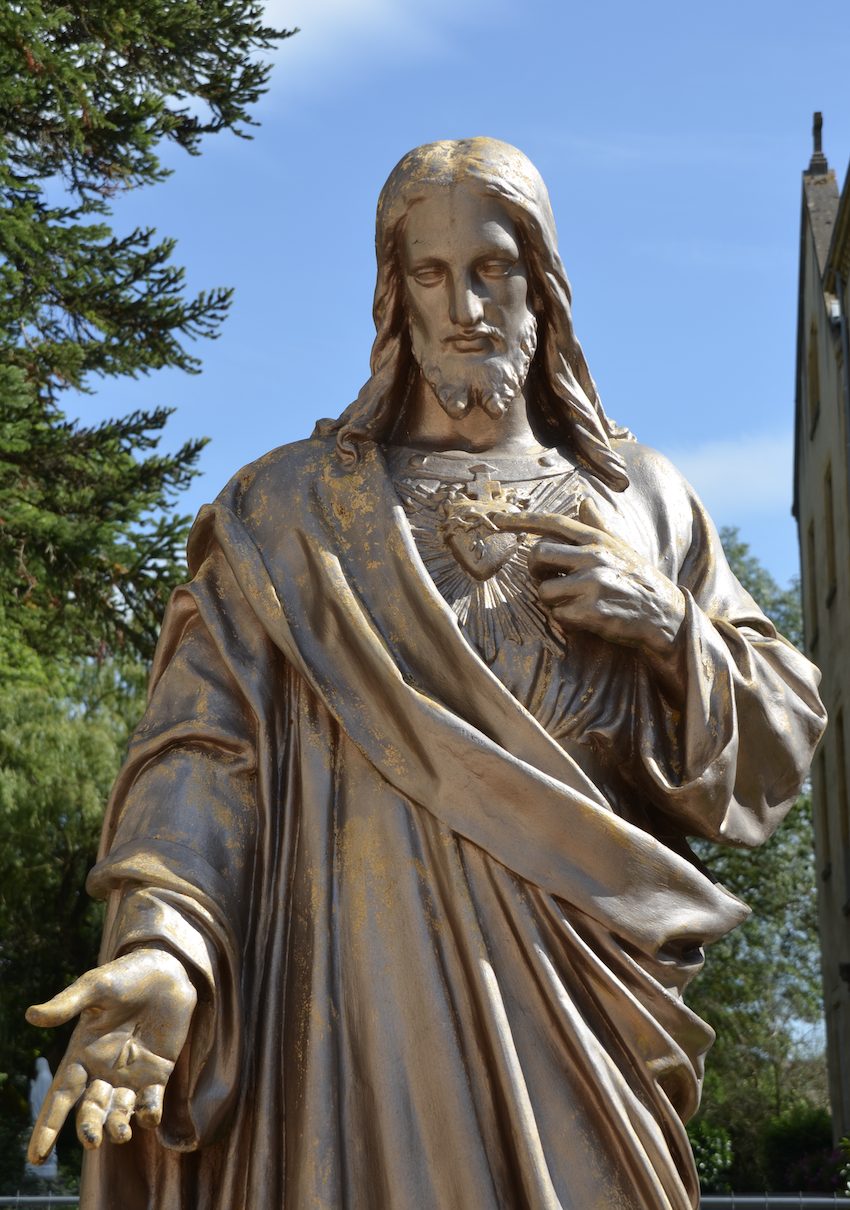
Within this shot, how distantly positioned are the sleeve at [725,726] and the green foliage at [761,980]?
90.6ft

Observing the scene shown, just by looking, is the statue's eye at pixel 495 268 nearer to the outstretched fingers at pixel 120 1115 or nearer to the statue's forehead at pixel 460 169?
the statue's forehead at pixel 460 169

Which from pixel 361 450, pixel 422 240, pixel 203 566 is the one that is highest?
pixel 422 240

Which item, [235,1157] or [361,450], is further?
[361,450]

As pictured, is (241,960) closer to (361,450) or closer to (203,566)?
(203,566)

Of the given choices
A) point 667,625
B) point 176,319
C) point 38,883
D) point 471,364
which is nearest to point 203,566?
point 471,364

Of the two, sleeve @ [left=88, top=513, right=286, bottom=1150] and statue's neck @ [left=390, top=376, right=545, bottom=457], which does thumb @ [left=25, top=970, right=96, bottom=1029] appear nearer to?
sleeve @ [left=88, top=513, right=286, bottom=1150]

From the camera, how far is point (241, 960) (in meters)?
3.77

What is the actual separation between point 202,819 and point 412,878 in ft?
1.47

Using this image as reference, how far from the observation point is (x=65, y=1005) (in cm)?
338

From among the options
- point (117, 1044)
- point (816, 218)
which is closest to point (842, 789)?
point (816, 218)

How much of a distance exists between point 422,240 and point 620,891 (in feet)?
4.90

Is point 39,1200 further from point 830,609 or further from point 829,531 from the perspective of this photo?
point 829,531

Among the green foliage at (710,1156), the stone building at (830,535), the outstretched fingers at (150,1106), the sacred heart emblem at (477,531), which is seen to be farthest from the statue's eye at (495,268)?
the stone building at (830,535)

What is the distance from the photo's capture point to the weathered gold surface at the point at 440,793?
3553 millimetres
